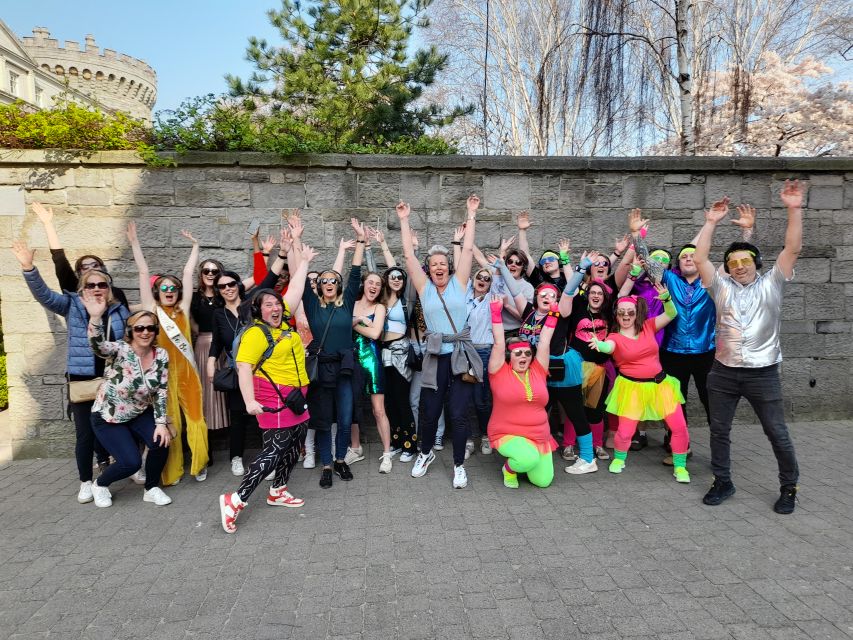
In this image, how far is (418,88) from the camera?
30.4 ft

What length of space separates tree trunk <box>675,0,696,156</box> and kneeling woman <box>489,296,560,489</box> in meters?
6.06

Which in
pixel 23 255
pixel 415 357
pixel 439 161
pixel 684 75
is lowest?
pixel 415 357

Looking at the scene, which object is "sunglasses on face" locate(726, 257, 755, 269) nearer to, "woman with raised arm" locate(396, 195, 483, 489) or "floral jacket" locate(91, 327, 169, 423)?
"woman with raised arm" locate(396, 195, 483, 489)

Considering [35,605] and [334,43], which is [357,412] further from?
[334,43]

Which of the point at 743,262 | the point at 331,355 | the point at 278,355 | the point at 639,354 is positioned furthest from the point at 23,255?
the point at 743,262

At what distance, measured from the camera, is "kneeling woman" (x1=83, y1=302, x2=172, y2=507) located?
367cm

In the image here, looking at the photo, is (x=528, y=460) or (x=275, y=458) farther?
(x=528, y=460)

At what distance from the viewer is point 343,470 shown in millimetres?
4246

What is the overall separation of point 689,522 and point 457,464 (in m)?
1.79

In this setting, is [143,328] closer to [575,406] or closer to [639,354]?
[575,406]

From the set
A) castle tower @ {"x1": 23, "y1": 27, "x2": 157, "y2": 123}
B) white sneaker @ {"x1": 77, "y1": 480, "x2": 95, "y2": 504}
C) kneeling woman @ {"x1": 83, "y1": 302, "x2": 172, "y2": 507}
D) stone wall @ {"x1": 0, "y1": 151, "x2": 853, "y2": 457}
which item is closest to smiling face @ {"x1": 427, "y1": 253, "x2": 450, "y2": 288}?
stone wall @ {"x1": 0, "y1": 151, "x2": 853, "y2": 457}

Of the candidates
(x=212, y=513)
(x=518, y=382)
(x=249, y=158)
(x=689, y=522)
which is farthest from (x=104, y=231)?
(x=689, y=522)

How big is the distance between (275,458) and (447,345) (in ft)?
5.49

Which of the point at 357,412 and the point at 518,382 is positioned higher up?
the point at 518,382
